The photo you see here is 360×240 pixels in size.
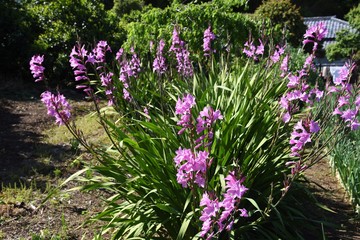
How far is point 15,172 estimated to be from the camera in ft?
13.9

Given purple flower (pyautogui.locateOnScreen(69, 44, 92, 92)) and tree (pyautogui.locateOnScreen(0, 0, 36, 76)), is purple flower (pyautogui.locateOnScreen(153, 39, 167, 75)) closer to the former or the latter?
purple flower (pyautogui.locateOnScreen(69, 44, 92, 92))

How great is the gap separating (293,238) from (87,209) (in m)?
1.68

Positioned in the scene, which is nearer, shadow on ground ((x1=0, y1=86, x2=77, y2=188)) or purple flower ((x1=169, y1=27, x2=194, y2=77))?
purple flower ((x1=169, y1=27, x2=194, y2=77))

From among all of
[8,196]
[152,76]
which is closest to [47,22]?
[152,76]

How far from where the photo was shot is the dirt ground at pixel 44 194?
324 cm

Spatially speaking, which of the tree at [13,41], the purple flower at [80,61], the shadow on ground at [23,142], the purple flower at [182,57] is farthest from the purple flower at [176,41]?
the tree at [13,41]

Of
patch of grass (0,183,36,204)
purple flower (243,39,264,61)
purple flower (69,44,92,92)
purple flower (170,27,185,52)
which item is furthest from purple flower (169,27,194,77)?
patch of grass (0,183,36,204)

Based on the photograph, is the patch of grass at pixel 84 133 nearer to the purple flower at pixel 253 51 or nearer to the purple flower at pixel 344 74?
the purple flower at pixel 253 51

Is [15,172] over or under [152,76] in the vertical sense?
under

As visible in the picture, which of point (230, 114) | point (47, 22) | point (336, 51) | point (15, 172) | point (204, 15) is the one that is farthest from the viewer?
point (336, 51)

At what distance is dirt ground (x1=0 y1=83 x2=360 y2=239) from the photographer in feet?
10.6

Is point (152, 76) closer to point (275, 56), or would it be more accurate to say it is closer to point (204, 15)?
point (275, 56)

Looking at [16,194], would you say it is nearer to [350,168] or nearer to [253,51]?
[253,51]

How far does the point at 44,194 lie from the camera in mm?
3760
